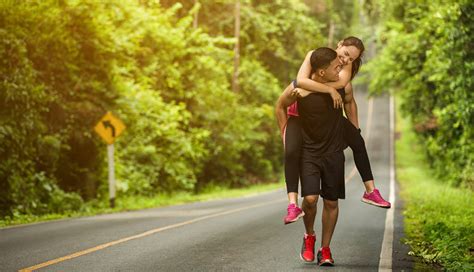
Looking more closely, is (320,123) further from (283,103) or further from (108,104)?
(108,104)

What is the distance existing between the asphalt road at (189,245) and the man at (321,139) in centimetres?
71

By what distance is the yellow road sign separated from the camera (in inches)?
722

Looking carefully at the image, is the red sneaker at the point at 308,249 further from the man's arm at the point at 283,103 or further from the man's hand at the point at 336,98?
the man's hand at the point at 336,98

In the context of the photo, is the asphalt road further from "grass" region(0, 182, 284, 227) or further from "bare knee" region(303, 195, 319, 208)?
"grass" region(0, 182, 284, 227)

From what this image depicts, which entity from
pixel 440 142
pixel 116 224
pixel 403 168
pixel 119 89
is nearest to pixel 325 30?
pixel 403 168

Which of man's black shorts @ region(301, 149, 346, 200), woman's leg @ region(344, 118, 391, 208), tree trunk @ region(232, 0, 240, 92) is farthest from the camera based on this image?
tree trunk @ region(232, 0, 240, 92)

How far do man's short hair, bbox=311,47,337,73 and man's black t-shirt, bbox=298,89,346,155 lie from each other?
0.28m

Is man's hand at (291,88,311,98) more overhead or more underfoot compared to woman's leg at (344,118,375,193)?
more overhead

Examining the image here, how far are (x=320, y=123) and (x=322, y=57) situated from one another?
0.65 m

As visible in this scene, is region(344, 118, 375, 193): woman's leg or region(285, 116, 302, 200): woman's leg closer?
region(285, 116, 302, 200): woman's leg

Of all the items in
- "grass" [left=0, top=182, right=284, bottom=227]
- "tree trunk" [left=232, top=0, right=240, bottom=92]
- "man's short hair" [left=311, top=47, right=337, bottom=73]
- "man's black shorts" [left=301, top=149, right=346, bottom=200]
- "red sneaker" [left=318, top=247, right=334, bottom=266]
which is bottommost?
"grass" [left=0, top=182, right=284, bottom=227]

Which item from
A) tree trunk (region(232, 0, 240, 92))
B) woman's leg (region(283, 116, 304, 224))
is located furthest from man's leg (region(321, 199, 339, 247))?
tree trunk (region(232, 0, 240, 92))

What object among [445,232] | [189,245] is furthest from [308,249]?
[445,232]

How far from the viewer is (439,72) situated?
2134cm
